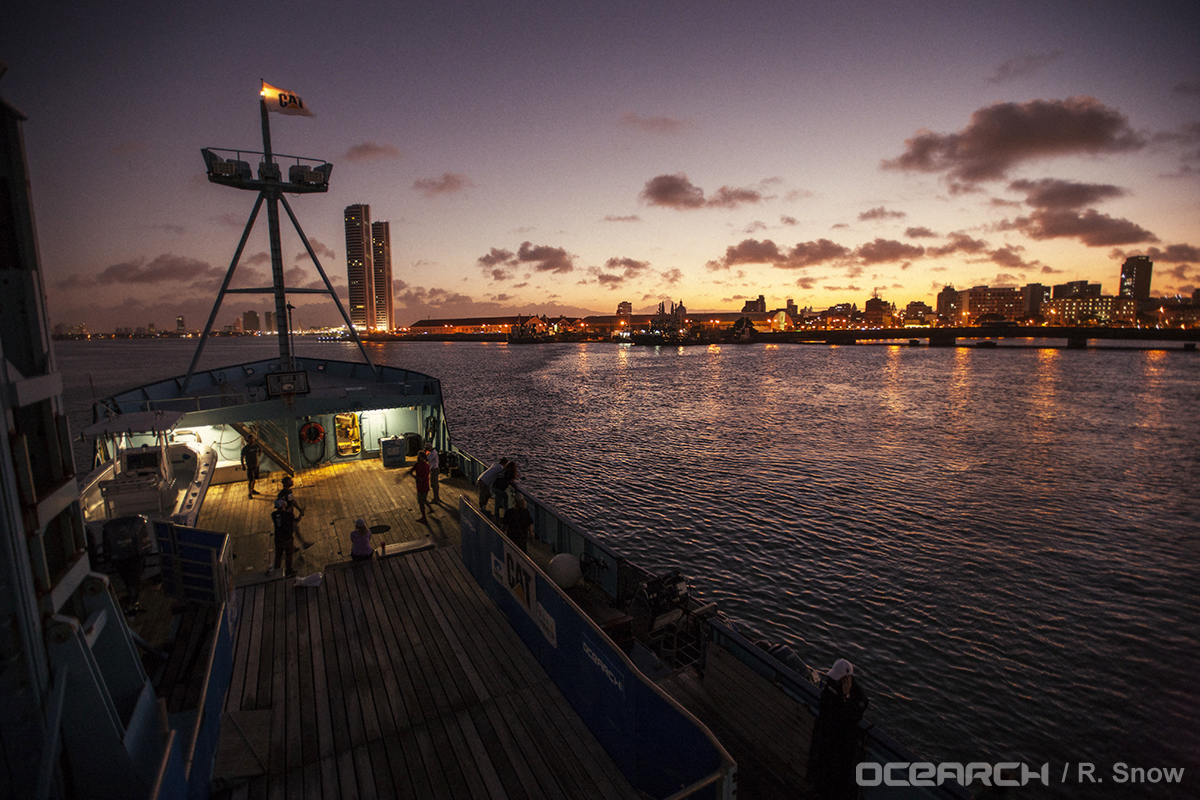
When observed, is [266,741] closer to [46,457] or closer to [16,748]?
[16,748]

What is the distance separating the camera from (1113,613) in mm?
17047

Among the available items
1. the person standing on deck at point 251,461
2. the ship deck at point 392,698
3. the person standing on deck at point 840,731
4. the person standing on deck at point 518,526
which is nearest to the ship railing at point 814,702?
the person standing on deck at point 840,731

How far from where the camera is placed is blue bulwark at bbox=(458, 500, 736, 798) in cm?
516

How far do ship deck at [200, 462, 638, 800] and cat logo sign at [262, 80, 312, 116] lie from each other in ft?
59.0

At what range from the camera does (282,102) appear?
20188 millimetres

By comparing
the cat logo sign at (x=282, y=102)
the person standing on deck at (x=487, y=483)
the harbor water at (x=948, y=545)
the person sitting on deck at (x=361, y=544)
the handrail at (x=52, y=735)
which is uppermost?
the cat logo sign at (x=282, y=102)

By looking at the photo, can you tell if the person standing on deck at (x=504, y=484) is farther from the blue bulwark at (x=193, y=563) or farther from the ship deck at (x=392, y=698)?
the blue bulwark at (x=193, y=563)

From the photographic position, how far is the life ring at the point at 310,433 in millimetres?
18312

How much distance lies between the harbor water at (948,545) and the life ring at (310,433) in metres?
12.0

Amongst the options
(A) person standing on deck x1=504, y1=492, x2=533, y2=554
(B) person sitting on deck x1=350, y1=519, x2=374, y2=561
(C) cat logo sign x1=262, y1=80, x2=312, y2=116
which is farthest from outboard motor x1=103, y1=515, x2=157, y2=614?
(C) cat logo sign x1=262, y1=80, x2=312, y2=116

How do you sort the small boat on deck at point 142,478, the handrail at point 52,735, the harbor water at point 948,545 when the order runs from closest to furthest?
the handrail at point 52,735, the small boat on deck at point 142,478, the harbor water at point 948,545

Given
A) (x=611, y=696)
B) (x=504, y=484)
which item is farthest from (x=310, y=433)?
(x=611, y=696)

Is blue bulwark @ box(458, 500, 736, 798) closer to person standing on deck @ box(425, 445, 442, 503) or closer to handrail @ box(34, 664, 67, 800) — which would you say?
handrail @ box(34, 664, 67, 800)

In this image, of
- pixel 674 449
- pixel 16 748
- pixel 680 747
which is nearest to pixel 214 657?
pixel 16 748
